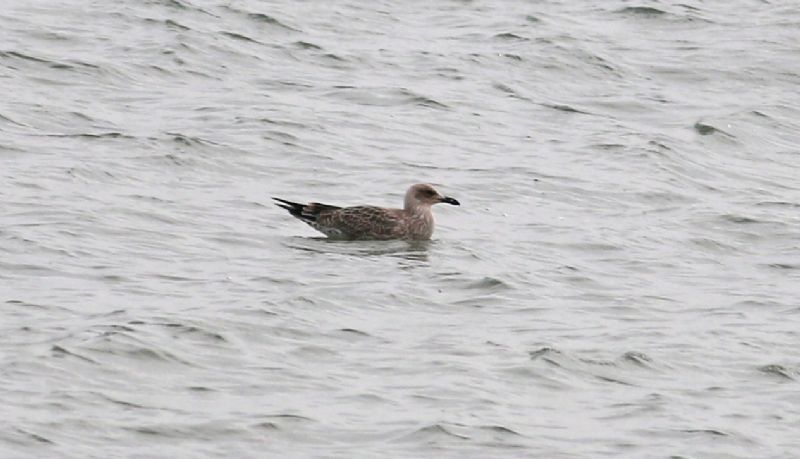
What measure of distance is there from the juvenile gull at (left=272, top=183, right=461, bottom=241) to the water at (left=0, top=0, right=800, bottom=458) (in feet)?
0.56

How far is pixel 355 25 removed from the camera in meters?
26.2

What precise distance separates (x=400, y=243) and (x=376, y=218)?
0.92 feet

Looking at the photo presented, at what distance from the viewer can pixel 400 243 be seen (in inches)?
681

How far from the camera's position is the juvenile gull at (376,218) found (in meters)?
17.1

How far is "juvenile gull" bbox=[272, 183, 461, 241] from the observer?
17.1 m

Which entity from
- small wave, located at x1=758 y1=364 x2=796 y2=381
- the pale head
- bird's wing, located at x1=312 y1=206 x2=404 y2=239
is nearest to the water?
small wave, located at x1=758 y1=364 x2=796 y2=381

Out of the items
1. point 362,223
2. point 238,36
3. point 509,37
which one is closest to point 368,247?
point 362,223

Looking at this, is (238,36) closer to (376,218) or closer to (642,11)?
(642,11)

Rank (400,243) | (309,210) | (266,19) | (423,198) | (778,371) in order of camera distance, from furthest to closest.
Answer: (266,19), (423,198), (400,243), (309,210), (778,371)

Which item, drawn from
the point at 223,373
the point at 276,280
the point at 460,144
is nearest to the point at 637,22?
the point at 460,144

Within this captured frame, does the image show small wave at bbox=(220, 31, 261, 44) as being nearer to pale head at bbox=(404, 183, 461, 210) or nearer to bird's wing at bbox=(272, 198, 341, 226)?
pale head at bbox=(404, 183, 461, 210)

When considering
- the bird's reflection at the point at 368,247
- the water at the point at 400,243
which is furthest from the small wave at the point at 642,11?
the bird's reflection at the point at 368,247

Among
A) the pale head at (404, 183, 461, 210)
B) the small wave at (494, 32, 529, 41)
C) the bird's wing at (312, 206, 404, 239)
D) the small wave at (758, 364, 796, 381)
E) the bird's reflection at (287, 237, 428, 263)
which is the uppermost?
the small wave at (758, 364, 796, 381)

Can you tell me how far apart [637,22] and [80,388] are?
17.2 m
